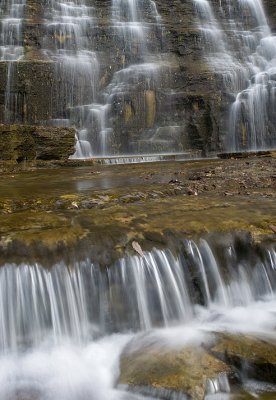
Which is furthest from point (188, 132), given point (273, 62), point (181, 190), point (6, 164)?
point (181, 190)

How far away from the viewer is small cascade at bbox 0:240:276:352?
337cm

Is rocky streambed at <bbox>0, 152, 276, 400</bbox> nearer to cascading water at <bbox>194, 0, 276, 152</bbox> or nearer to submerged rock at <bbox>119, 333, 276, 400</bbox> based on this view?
submerged rock at <bbox>119, 333, 276, 400</bbox>

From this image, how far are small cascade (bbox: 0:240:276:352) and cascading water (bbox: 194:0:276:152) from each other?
16009 mm

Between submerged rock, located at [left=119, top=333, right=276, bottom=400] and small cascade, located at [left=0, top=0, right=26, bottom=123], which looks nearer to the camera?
submerged rock, located at [left=119, top=333, right=276, bottom=400]

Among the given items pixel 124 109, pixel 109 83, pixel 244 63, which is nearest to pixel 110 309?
pixel 124 109

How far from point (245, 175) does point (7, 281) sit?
20.1 feet

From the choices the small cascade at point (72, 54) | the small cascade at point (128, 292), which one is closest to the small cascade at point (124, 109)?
the small cascade at point (72, 54)

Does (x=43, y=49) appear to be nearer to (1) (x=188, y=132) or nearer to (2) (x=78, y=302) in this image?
(1) (x=188, y=132)

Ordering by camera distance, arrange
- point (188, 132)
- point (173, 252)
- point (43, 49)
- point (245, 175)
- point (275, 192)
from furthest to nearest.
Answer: point (43, 49)
point (188, 132)
point (245, 175)
point (275, 192)
point (173, 252)

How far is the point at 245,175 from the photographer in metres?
8.36

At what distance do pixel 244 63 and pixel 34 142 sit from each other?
17.5m

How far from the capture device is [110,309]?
11.5 feet

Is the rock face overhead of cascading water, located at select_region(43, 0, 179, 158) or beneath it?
beneath

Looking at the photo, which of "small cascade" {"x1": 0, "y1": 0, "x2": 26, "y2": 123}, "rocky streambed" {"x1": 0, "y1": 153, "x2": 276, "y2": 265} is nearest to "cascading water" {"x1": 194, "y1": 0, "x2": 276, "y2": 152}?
"small cascade" {"x1": 0, "y1": 0, "x2": 26, "y2": 123}
